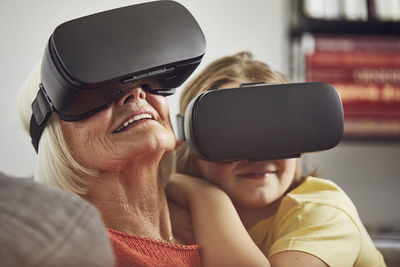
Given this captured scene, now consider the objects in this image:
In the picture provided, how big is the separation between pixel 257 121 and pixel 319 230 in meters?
0.17

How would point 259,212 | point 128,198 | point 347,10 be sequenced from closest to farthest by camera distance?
point 128,198
point 259,212
point 347,10

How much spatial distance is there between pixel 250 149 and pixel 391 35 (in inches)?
41.1

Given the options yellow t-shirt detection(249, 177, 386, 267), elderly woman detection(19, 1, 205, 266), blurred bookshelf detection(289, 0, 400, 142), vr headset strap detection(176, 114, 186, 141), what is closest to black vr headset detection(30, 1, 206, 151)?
elderly woman detection(19, 1, 205, 266)

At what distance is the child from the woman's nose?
148mm

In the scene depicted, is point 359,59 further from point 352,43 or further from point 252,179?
point 252,179

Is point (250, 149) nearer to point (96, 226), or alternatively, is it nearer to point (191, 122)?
point (191, 122)

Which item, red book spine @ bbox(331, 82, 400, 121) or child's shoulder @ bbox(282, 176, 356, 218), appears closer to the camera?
child's shoulder @ bbox(282, 176, 356, 218)

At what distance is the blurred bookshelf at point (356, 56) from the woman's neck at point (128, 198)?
2.85 feet

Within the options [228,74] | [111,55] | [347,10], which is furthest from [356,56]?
[111,55]

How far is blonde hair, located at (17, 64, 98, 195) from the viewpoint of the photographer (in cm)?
49

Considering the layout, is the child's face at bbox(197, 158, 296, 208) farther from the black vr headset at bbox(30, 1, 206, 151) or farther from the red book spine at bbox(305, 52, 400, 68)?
the red book spine at bbox(305, 52, 400, 68)

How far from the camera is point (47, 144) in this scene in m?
0.49

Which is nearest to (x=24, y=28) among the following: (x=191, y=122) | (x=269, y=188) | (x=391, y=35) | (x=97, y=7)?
(x=97, y=7)

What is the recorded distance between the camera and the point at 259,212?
2.04ft
